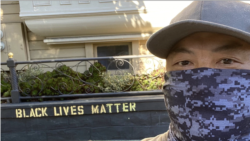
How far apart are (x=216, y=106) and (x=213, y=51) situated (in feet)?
0.91

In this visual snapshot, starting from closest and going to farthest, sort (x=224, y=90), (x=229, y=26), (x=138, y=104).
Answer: (x=229, y=26)
(x=224, y=90)
(x=138, y=104)

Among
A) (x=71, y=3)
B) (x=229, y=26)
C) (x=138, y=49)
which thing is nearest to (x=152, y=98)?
(x=138, y=49)

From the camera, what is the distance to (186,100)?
90 centimetres

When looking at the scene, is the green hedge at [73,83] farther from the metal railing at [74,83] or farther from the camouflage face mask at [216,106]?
the camouflage face mask at [216,106]

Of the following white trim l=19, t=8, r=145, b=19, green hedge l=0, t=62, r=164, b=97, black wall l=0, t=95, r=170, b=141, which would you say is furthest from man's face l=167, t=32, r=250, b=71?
white trim l=19, t=8, r=145, b=19

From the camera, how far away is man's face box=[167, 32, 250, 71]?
769 millimetres

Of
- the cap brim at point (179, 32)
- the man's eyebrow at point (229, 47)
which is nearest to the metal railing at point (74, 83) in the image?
the cap brim at point (179, 32)

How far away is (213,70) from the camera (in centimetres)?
83

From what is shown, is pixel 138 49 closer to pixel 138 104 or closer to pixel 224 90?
pixel 138 104

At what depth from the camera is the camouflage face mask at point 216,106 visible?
801 millimetres

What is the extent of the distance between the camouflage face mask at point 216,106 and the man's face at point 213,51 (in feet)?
0.11

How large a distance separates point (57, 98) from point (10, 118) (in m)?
0.92

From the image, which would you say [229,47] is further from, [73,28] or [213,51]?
[73,28]

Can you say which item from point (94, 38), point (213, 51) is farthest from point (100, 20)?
point (213, 51)
